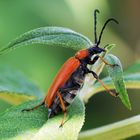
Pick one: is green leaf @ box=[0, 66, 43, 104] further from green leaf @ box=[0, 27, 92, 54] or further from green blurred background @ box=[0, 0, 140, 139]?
green blurred background @ box=[0, 0, 140, 139]

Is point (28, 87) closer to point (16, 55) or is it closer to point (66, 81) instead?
point (66, 81)

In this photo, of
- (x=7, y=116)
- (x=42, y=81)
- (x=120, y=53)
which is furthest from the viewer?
(x=120, y=53)

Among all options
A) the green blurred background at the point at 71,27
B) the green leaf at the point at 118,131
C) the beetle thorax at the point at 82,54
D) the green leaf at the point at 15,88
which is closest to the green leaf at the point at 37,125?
the green leaf at the point at 118,131

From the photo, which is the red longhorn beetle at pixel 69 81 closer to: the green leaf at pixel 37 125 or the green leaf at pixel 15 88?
the green leaf at pixel 37 125

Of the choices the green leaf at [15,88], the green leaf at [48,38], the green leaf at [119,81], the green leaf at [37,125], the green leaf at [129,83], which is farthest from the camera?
the green leaf at [15,88]

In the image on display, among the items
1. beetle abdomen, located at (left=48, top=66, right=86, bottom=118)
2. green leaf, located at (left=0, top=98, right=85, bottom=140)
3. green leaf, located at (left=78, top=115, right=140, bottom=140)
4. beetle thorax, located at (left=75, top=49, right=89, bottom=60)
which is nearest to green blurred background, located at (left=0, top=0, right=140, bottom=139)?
beetle thorax, located at (left=75, top=49, right=89, bottom=60)

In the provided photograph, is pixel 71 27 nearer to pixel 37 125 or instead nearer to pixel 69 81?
pixel 69 81

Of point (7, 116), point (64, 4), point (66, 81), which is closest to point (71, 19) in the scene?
point (64, 4)
